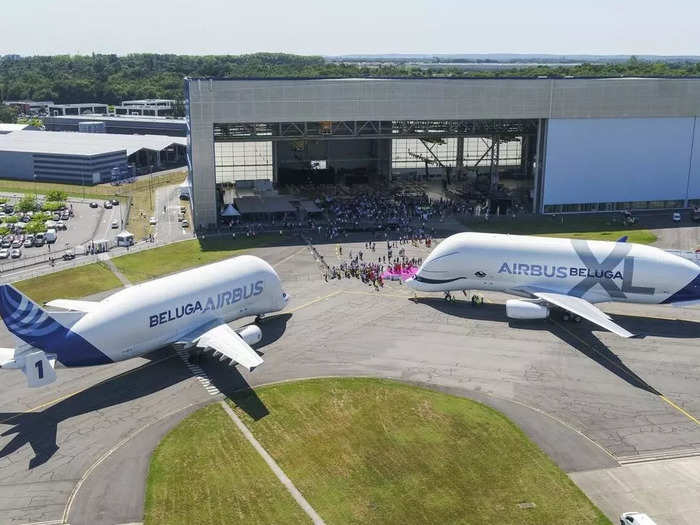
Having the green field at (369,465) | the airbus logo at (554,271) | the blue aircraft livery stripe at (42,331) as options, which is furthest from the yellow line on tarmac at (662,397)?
the blue aircraft livery stripe at (42,331)

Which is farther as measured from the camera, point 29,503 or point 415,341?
point 415,341

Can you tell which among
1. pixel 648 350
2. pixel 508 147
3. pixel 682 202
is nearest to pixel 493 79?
pixel 682 202

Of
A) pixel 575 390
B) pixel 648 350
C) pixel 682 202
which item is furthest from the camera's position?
pixel 682 202

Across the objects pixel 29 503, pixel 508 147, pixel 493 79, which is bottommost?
Result: pixel 29 503

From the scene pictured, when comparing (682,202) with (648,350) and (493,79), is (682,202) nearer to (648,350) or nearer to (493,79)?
(493,79)

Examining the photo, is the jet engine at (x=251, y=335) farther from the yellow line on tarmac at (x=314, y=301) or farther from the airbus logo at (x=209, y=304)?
the yellow line on tarmac at (x=314, y=301)

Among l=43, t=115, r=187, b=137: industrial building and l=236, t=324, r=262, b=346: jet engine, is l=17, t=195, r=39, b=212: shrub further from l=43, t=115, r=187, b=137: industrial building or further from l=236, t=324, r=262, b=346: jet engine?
l=43, t=115, r=187, b=137: industrial building

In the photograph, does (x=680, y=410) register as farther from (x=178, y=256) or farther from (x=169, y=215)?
(x=169, y=215)
